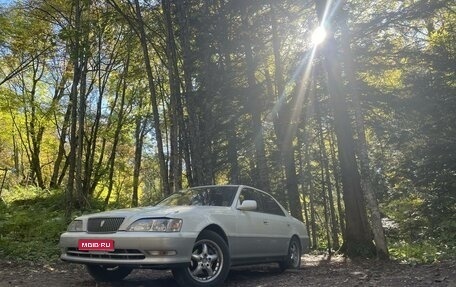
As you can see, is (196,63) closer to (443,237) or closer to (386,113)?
(386,113)

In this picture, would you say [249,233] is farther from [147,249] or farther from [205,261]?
[147,249]

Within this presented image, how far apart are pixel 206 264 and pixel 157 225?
36.8 inches

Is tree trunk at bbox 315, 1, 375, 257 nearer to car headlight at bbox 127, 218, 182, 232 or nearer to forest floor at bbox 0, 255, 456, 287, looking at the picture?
forest floor at bbox 0, 255, 456, 287

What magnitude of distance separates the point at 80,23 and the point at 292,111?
7.46 meters

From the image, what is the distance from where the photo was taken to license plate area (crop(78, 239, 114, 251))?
5605 mm

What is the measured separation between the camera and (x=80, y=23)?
13594 mm

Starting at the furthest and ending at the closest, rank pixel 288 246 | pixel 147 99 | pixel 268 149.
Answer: pixel 147 99, pixel 268 149, pixel 288 246

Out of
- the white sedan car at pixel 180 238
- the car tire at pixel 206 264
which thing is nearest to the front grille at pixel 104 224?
the white sedan car at pixel 180 238

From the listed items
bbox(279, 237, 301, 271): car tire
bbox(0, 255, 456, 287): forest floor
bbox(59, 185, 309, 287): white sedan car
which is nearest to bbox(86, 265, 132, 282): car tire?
bbox(59, 185, 309, 287): white sedan car

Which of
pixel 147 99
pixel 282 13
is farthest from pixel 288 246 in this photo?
pixel 147 99

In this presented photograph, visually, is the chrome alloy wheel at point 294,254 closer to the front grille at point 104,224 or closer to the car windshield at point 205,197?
the car windshield at point 205,197

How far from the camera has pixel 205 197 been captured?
7.30 meters

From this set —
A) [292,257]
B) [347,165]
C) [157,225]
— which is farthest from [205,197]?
[347,165]

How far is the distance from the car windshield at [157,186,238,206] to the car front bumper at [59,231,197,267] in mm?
1445
